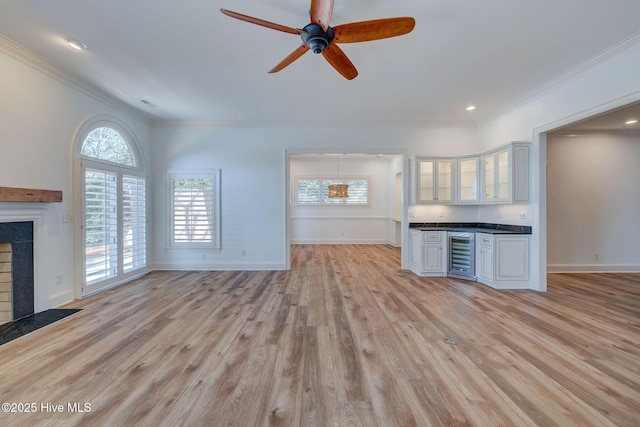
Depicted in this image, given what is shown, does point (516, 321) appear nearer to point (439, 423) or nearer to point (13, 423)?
point (439, 423)

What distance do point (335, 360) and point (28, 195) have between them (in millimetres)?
3903

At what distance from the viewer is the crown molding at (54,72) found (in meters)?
2.95

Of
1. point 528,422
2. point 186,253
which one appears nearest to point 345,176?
point 186,253

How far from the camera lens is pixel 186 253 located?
18.3 ft

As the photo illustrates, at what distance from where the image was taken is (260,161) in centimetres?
563

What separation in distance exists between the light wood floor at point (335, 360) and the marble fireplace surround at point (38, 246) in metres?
0.38

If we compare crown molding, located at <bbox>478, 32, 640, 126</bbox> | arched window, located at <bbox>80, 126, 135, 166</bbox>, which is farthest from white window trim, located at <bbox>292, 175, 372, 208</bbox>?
arched window, located at <bbox>80, 126, 135, 166</bbox>

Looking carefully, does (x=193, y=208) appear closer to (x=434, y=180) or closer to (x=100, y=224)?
(x=100, y=224)

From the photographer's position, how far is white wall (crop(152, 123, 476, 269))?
5578 millimetres

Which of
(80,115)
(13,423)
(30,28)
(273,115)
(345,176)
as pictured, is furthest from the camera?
(345,176)

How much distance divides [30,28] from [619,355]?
6.41 m

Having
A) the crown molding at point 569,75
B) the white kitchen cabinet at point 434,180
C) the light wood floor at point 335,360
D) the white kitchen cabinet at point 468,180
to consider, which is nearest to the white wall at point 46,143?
the light wood floor at point 335,360

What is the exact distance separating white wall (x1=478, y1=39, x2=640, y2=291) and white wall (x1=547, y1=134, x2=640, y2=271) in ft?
4.57

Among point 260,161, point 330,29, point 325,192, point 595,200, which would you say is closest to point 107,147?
point 260,161
